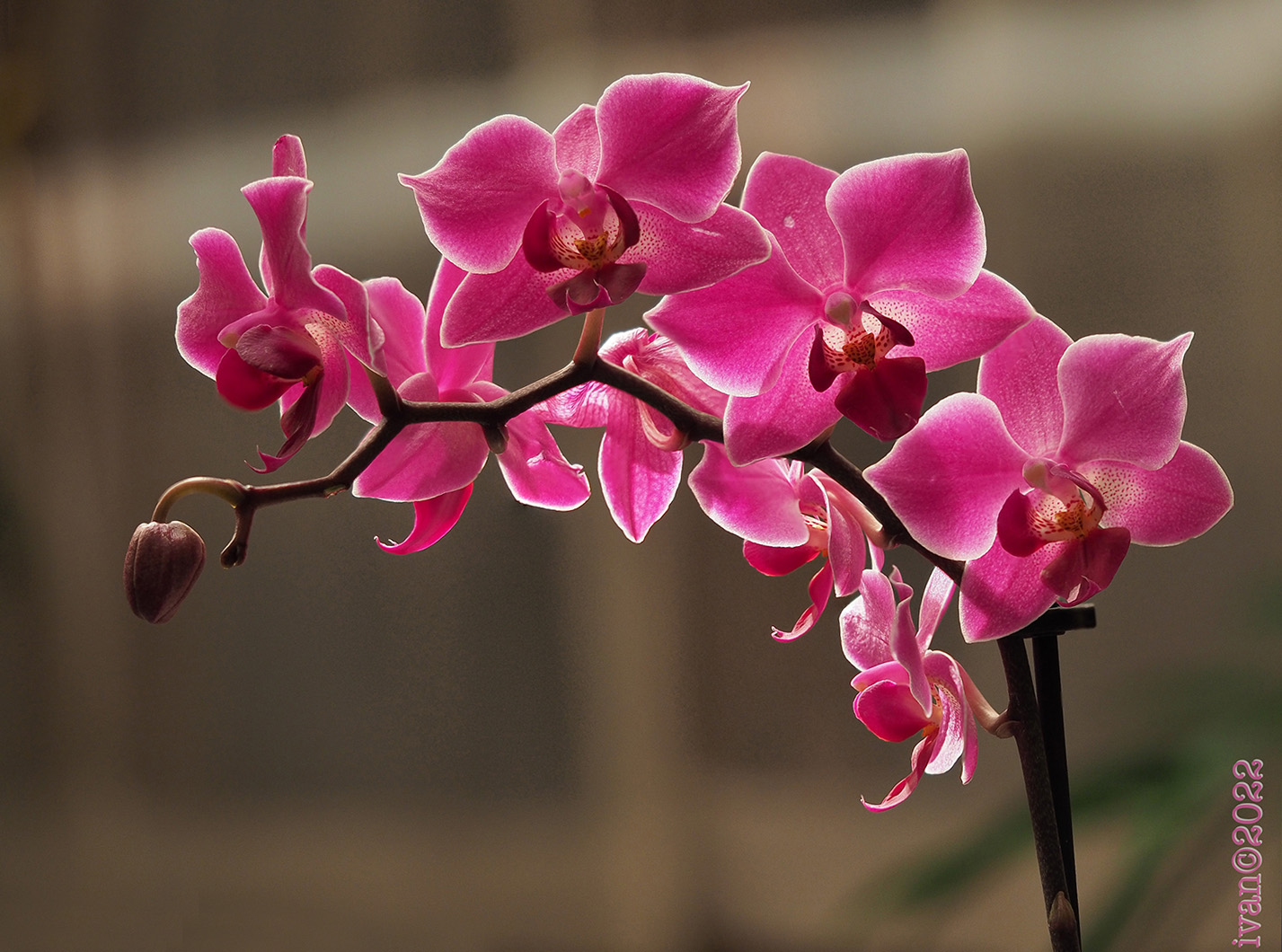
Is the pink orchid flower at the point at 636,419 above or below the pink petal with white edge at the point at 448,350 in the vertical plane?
below

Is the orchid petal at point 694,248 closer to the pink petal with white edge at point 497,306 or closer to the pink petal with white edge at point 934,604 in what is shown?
the pink petal with white edge at point 497,306

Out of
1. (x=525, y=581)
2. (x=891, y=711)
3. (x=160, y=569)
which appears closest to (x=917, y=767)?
(x=891, y=711)

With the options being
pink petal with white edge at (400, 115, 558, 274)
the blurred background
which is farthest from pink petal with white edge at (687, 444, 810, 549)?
the blurred background

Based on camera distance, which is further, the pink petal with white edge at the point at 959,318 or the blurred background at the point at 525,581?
the blurred background at the point at 525,581

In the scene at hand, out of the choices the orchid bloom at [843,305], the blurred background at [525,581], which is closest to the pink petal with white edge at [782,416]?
the orchid bloom at [843,305]

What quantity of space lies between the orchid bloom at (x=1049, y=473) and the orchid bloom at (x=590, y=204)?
0.25 ft

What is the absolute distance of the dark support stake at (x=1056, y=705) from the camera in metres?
0.27

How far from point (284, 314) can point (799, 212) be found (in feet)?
0.46

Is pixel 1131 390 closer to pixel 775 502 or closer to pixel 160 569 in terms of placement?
pixel 775 502

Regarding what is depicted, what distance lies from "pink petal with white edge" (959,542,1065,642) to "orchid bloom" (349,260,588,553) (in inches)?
5.0

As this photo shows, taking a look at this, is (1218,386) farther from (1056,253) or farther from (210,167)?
(210,167)

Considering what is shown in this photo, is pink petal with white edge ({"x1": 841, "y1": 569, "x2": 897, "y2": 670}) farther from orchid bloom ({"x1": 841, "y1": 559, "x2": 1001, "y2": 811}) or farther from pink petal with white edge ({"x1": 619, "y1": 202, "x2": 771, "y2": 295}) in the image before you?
pink petal with white edge ({"x1": 619, "y1": 202, "x2": 771, "y2": 295})

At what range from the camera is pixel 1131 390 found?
0.24 m

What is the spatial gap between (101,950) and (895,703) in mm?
1471
